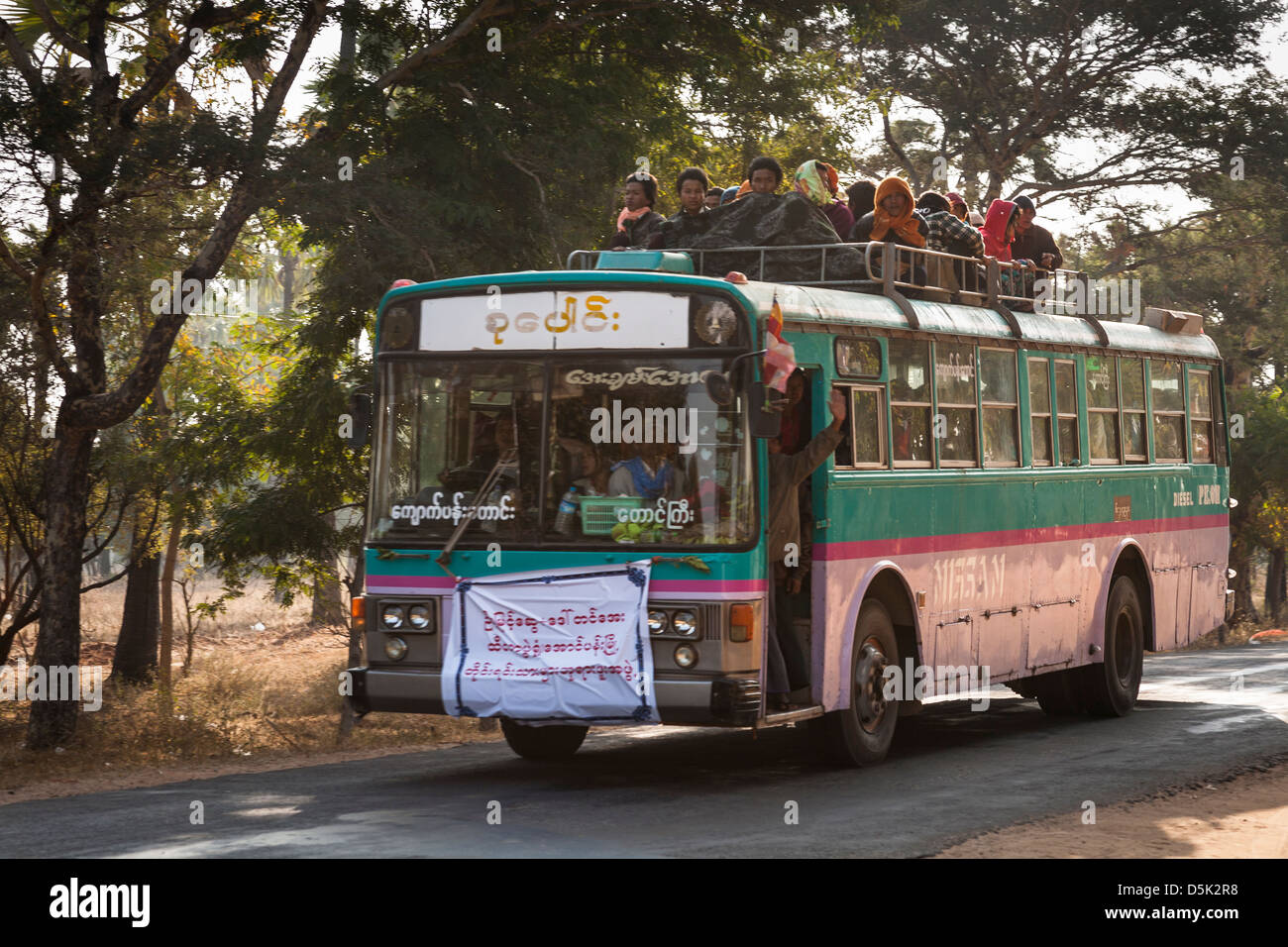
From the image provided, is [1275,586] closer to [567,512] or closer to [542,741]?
[542,741]

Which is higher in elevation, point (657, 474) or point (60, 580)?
point (657, 474)

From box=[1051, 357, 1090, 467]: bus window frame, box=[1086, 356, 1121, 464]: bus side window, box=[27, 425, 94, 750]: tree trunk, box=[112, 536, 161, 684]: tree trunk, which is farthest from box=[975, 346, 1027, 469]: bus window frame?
box=[112, 536, 161, 684]: tree trunk

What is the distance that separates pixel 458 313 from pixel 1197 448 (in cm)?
937

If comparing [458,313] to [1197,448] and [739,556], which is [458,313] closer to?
Answer: [739,556]

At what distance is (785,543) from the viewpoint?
10.5 metres

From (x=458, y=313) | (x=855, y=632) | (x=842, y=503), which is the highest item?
(x=458, y=313)

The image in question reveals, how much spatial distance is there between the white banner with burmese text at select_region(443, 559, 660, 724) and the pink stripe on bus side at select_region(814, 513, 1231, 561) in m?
1.52

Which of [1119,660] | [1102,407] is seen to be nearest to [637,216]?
[1102,407]

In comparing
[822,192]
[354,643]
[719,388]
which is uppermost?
[822,192]

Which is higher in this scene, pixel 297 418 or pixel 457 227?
pixel 457 227

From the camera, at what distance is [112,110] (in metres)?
14.0

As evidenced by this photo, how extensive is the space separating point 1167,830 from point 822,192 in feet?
17.3

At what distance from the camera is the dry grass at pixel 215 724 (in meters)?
13.7

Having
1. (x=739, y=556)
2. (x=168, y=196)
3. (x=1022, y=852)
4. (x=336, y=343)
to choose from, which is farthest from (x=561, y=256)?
(x=1022, y=852)
